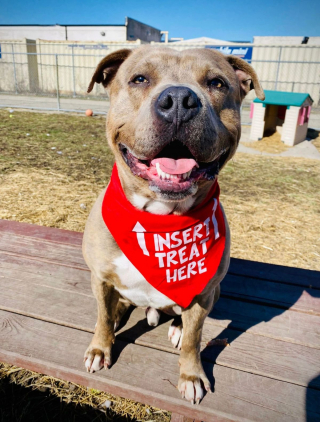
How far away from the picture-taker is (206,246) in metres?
2.10

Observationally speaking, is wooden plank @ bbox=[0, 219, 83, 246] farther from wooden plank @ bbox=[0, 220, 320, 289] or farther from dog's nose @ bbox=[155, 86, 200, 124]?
dog's nose @ bbox=[155, 86, 200, 124]

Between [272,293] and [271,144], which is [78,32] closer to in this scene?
[271,144]

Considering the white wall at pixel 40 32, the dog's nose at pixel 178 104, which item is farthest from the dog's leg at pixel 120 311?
the white wall at pixel 40 32

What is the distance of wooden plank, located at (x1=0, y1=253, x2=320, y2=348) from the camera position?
2408 millimetres

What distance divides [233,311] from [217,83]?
64.2 inches

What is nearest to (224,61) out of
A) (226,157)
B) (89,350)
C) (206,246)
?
(226,157)

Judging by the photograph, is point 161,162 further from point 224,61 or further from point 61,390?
point 61,390

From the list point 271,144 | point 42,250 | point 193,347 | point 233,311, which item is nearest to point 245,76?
point 233,311

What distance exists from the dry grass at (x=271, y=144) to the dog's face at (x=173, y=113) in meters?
7.19

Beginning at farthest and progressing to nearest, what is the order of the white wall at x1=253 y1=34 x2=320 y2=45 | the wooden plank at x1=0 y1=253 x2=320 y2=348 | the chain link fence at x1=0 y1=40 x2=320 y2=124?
1. the white wall at x1=253 y1=34 x2=320 y2=45
2. the chain link fence at x1=0 y1=40 x2=320 y2=124
3. the wooden plank at x1=0 y1=253 x2=320 y2=348

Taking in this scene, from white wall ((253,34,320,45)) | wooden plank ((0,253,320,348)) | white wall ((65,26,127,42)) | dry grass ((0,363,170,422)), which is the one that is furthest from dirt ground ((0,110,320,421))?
white wall ((65,26,127,42))

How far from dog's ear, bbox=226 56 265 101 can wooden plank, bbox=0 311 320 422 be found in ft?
5.76

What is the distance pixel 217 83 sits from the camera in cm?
207

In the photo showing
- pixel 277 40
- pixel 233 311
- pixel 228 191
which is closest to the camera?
pixel 233 311
